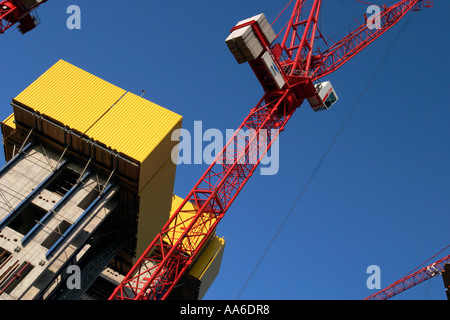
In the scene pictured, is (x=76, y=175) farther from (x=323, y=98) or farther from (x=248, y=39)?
(x=323, y=98)

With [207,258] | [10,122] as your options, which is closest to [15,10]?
[10,122]

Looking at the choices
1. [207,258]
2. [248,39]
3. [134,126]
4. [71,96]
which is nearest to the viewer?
[134,126]

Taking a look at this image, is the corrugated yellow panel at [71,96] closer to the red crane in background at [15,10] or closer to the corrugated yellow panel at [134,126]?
the corrugated yellow panel at [134,126]

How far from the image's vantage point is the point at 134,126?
143ft

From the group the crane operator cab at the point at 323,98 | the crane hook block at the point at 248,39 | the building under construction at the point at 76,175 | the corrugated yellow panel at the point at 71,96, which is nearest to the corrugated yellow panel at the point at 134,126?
the building under construction at the point at 76,175

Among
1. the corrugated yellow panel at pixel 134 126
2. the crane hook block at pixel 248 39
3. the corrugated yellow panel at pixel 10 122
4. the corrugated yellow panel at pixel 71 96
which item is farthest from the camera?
the crane hook block at pixel 248 39

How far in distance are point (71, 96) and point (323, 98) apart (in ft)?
109

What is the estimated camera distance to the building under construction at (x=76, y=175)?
3819 centimetres

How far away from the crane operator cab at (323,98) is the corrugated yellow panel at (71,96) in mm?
26898

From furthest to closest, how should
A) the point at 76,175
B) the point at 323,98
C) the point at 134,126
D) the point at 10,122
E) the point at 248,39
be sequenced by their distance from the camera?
the point at 323,98, the point at 248,39, the point at 10,122, the point at 76,175, the point at 134,126

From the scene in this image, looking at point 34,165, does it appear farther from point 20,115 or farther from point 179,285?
point 179,285

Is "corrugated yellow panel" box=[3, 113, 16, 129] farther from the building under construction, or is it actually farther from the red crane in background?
the red crane in background

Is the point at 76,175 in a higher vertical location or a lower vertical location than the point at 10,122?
lower

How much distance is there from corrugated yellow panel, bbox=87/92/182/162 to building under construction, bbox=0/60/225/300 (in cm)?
9
